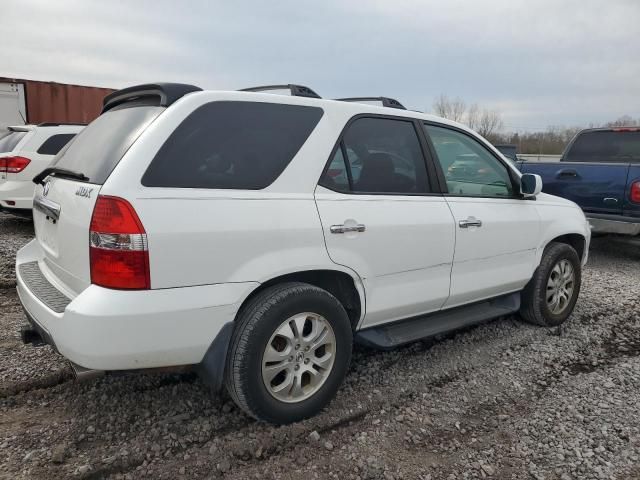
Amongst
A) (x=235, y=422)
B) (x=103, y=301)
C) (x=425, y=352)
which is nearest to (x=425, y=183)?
(x=425, y=352)

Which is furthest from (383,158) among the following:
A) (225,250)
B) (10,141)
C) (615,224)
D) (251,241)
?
(10,141)

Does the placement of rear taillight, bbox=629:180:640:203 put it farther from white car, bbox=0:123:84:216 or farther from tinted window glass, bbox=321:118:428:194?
white car, bbox=0:123:84:216

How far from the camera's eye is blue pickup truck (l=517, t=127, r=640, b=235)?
6.39 metres

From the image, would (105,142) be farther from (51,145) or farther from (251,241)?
(51,145)

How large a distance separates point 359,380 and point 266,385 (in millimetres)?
903

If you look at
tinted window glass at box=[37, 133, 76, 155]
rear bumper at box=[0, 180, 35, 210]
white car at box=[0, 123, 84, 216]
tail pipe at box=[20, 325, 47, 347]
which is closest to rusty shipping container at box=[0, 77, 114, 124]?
white car at box=[0, 123, 84, 216]

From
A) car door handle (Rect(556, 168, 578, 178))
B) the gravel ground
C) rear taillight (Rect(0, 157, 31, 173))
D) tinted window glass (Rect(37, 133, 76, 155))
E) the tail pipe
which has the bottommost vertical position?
the gravel ground

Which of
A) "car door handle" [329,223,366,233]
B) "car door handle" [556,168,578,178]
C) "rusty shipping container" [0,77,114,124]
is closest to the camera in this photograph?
"car door handle" [329,223,366,233]

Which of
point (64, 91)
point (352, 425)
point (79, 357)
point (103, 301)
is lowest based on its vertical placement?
point (352, 425)

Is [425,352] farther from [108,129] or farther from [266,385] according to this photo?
[108,129]

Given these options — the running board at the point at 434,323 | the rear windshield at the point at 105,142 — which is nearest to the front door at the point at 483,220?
the running board at the point at 434,323

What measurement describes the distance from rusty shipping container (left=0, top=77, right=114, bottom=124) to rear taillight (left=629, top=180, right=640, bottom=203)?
1341 cm

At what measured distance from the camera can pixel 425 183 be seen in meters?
3.32

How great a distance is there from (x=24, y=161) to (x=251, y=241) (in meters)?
6.60
